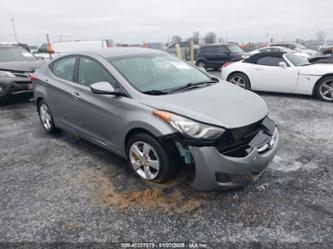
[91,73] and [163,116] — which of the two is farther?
[91,73]

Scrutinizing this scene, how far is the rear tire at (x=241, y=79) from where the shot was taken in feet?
26.5

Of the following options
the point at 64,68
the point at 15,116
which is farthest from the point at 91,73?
the point at 15,116

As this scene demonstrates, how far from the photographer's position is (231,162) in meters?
2.60

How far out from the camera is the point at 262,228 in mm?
2482

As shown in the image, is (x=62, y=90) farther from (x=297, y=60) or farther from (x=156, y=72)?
(x=297, y=60)

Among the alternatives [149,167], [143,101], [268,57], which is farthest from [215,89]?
[268,57]

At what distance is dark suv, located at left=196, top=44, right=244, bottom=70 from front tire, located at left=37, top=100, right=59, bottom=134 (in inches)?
413

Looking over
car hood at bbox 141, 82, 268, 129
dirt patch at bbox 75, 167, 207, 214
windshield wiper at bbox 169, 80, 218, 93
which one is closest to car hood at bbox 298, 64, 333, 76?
windshield wiper at bbox 169, 80, 218, 93

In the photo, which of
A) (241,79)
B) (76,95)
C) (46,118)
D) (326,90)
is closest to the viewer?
(76,95)

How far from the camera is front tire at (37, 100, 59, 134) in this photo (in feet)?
15.6

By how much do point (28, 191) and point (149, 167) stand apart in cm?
142

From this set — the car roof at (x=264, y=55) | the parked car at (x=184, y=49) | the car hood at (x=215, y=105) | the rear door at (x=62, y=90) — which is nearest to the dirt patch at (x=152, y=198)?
the car hood at (x=215, y=105)

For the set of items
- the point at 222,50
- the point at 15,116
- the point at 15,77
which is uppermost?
the point at 15,77

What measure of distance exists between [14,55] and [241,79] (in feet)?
21.6
